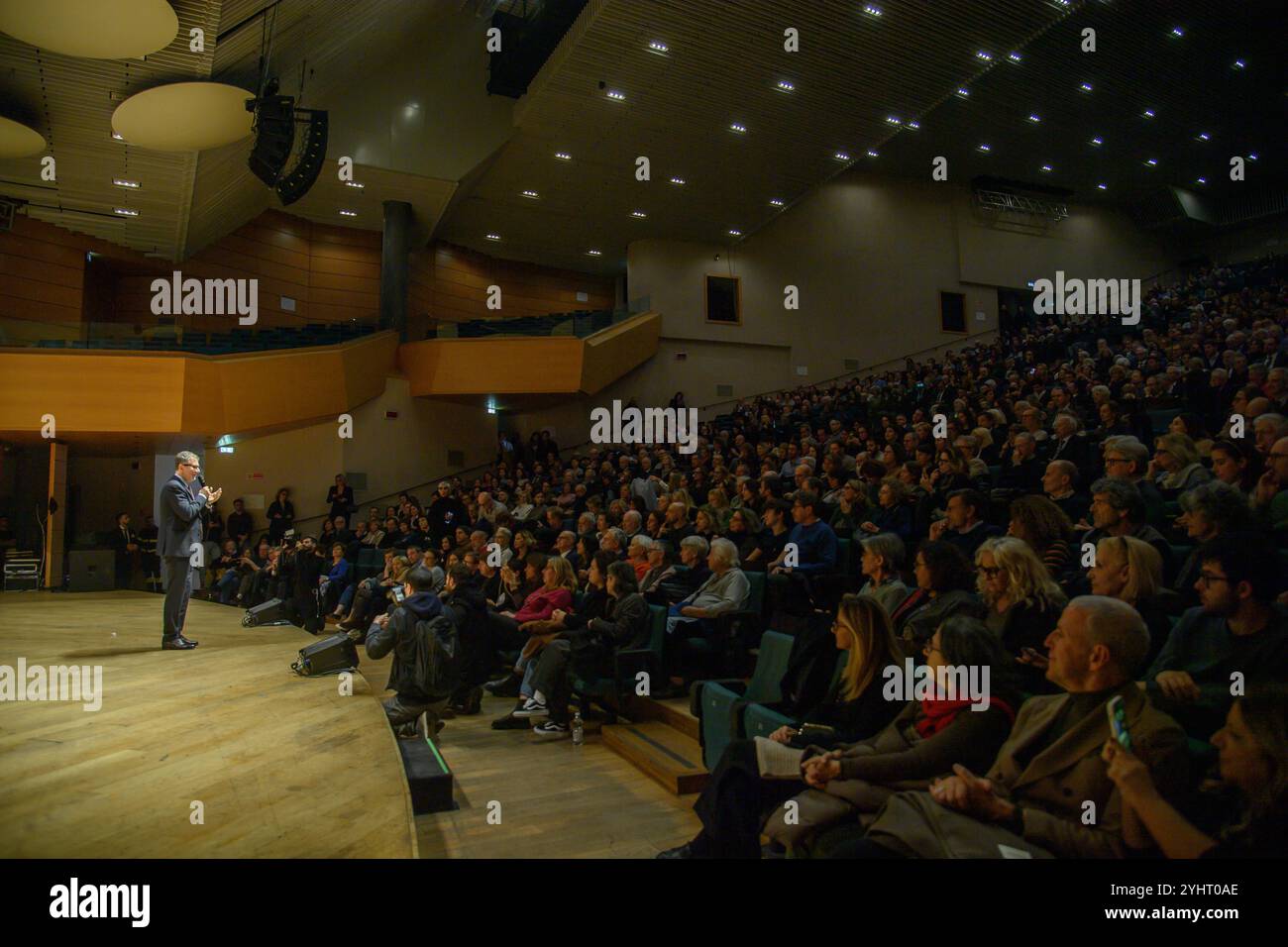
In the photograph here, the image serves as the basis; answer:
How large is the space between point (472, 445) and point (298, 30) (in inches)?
262

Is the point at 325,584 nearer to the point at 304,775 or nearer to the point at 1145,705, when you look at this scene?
the point at 304,775

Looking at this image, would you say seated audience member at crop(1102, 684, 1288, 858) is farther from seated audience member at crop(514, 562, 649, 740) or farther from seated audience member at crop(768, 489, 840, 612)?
seated audience member at crop(514, 562, 649, 740)

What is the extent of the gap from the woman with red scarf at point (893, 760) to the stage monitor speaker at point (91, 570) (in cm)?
Answer: 988

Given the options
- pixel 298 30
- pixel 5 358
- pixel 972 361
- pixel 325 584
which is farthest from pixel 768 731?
pixel 5 358

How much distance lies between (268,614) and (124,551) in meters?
4.31

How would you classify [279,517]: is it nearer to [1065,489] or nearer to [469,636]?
[469,636]

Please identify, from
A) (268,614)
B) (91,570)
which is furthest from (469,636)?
(91,570)

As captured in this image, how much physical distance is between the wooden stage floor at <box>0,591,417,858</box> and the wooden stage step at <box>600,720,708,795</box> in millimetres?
1029

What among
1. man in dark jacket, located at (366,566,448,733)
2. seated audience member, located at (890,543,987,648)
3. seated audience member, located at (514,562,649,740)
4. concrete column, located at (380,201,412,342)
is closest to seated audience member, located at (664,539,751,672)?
seated audience member, located at (514,562,649,740)

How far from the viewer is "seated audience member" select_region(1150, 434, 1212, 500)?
3232mm

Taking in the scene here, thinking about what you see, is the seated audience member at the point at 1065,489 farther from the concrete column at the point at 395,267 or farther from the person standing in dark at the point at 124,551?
the person standing in dark at the point at 124,551

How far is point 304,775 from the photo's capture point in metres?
2.38

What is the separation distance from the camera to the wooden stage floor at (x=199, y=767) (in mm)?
1863

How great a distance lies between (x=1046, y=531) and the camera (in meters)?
2.62
